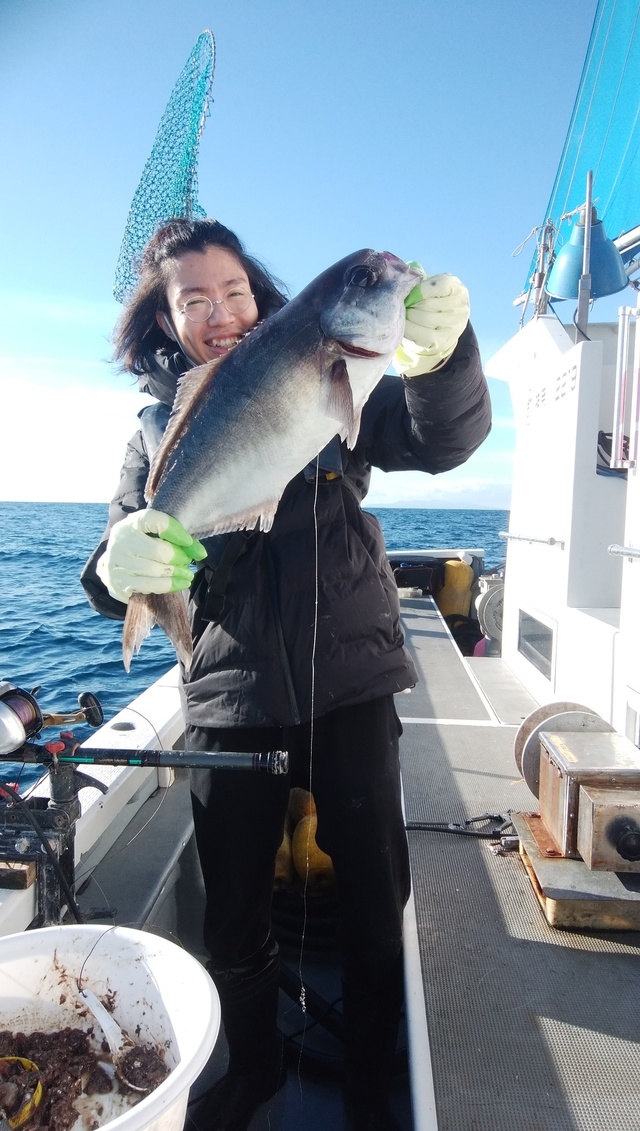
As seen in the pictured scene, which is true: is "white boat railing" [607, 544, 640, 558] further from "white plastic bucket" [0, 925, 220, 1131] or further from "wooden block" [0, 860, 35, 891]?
"wooden block" [0, 860, 35, 891]

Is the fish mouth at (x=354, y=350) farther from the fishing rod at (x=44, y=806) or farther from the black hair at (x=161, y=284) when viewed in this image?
the fishing rod at (x=44, y=806)

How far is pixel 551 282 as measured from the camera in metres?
6.05

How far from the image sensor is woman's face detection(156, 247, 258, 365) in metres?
2.27

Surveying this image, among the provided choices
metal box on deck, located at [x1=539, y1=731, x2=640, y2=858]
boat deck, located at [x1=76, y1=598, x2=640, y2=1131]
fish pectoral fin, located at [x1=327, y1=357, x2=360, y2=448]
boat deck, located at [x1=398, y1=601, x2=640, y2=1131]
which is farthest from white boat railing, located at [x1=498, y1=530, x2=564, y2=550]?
fish pectoral fin, located at [x1=327, y1=357, x2=360, y2=448]

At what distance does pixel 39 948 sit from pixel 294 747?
3.04 ft

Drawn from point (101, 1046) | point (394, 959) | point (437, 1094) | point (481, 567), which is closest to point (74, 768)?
point (101, 1046)

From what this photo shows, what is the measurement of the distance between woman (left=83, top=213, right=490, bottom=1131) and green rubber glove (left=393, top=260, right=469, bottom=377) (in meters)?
0.04

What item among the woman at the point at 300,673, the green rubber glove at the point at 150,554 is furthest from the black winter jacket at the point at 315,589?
the green rubber glove at the point at 150,554

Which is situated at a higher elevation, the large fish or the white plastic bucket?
the large fish

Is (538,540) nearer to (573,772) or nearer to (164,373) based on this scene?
(573,772)

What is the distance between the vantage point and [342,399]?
1888 millimetres

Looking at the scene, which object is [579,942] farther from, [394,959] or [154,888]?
[154,888]

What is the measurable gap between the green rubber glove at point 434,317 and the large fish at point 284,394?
45 millimetres

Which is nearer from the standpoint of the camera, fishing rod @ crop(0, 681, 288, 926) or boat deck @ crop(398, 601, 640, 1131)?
boat deck @ crop(398, 601, 640, 1131)
